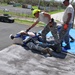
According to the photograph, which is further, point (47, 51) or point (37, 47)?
point (37, 47)

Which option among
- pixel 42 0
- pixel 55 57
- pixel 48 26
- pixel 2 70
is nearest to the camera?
pixel 2 70

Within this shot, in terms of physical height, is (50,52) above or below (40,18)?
below

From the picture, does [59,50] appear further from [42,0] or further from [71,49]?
[42,0]

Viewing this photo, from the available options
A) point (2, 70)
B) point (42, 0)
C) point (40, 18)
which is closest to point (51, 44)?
point (40, 18)

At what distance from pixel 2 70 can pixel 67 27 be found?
3065mm

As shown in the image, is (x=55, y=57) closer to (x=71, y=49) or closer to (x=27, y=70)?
(x=71, y=49)

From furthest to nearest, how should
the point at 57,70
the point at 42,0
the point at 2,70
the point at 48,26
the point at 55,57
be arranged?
the point at 42,0
the point at 48,26
the point at 55,57
the point at 57,70
the point at 2,70

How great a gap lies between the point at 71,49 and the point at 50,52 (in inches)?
44.2

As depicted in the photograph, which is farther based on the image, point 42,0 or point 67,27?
point 42,0

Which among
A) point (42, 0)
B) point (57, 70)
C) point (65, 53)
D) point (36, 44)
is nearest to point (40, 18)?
point (36, 44)

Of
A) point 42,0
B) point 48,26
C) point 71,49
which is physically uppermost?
point 48,26

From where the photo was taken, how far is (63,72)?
6.10 metres

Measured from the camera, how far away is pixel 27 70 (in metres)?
5.99

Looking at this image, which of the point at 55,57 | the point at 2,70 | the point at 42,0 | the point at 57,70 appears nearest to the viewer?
the point at 2,70
